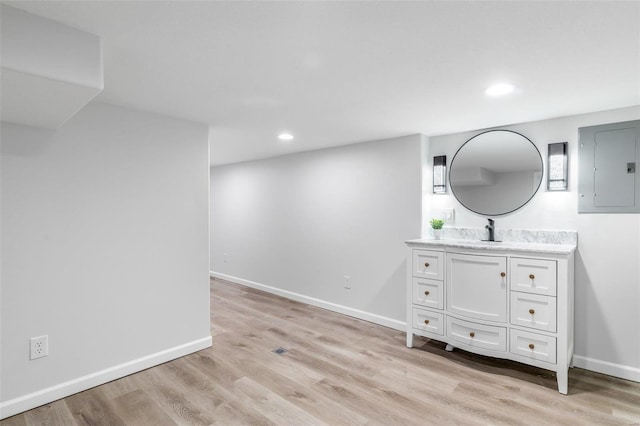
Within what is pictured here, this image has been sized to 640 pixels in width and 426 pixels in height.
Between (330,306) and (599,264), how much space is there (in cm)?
276

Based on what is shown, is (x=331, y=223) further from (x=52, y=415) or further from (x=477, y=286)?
(x=52, y=415)

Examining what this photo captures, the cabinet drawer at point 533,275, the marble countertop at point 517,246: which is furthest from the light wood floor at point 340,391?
the marble countertop at point 517,246

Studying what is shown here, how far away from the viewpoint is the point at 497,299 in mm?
2656

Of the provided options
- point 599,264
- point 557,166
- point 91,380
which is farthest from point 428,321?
point 91,380

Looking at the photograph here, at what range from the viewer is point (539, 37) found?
1.59 metres

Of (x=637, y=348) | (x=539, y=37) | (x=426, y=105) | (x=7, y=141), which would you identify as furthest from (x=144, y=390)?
(x=637, y=348)

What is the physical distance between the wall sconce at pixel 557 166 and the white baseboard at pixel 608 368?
140 centimetres

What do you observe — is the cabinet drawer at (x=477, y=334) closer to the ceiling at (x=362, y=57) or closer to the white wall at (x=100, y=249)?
the ceiling at (x=362, y=57)

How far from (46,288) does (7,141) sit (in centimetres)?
97

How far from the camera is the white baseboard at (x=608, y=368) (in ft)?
8.43

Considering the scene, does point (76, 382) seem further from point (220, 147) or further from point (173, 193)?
point (220, 147)

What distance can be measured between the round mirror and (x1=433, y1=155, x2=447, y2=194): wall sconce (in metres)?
0.08

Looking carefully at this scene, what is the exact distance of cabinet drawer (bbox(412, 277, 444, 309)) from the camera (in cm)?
298

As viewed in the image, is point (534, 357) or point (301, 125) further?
point (301, 125)
